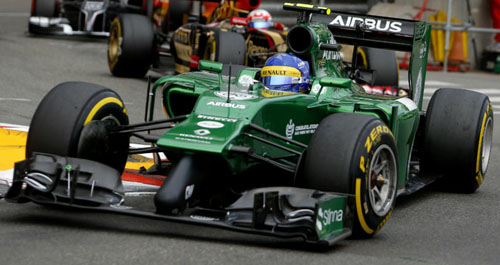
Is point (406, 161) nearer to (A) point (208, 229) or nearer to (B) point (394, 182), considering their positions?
(B) point (394, 182)

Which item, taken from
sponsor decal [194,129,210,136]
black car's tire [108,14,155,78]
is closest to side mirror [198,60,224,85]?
sponsor decal [194,129,210,136]

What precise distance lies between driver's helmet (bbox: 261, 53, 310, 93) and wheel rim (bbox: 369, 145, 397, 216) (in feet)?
3.67

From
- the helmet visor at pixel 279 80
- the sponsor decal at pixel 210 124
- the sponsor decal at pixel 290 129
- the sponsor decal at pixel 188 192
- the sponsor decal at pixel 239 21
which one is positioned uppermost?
the helmet visor at pixel 279 80

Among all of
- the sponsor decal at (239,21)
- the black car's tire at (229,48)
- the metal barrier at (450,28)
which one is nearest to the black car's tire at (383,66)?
the black car's tire at (229,48)

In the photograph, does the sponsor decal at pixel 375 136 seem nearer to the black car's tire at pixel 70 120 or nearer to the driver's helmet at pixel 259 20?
the black car's tire at pixel 70 120

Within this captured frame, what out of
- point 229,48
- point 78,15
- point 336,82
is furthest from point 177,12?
point 336,82

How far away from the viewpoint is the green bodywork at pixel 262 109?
19.7 ft

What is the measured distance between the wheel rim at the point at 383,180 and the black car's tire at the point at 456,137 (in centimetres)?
159

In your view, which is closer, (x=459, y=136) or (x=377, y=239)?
(x=377, y=239)

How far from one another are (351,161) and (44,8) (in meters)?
15.6

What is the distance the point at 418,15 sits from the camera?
2095 cm

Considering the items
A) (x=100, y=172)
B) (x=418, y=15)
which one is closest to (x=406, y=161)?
(x=100, y=172)

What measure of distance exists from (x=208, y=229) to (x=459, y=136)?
2757mm

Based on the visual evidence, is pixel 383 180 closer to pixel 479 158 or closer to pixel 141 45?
pixel 479 158
